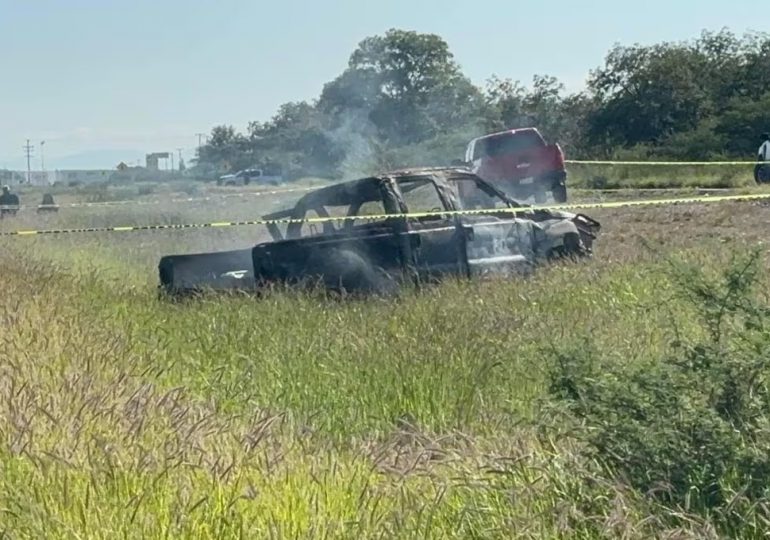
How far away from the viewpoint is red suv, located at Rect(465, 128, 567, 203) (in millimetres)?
23797

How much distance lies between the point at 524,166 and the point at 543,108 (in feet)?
108

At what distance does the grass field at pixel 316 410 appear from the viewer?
391 cm

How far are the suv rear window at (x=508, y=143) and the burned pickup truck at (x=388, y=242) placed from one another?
12.1 meters

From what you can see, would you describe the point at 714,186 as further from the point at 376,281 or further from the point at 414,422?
the point at 414,422

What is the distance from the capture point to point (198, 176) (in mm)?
77625

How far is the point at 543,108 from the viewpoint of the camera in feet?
184

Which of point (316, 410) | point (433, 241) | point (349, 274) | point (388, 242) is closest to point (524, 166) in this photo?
point (433, 241)

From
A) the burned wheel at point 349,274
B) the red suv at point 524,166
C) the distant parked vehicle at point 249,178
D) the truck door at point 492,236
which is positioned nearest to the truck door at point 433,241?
the truck door at point 492,236

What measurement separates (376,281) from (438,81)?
134 ft

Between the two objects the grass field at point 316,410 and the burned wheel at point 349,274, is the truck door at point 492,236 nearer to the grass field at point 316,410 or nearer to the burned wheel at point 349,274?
the grass field at point 316,410

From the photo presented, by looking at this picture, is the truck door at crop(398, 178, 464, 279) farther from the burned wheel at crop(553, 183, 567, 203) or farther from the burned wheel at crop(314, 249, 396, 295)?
the burned wheel at crop(553, 183, 567, 203)

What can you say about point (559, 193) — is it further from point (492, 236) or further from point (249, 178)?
point (249, 178)

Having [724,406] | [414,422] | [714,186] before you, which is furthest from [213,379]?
[714,186]

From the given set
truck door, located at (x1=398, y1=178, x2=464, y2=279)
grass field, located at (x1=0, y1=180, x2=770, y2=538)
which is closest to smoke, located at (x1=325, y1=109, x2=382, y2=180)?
truck door, located at (x1=398, y1=178, x2=464, y2=279)
